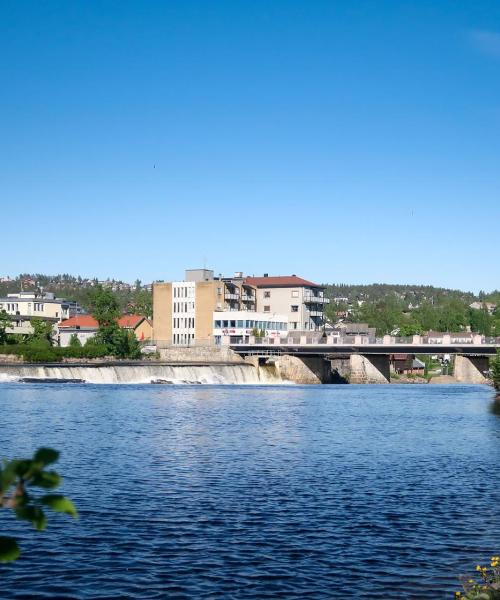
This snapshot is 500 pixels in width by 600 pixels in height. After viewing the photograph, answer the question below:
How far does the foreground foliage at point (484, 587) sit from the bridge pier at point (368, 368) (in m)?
116

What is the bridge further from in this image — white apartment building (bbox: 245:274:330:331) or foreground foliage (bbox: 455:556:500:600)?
foreground foliage (bbox: 455:556:500:600)

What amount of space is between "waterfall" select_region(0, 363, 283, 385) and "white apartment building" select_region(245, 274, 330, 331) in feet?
101

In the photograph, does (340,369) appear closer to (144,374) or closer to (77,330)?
(144,374)

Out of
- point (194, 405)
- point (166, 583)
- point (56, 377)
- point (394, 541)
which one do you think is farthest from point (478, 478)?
point (56, 377)

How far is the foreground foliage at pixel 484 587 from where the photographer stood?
497 inches

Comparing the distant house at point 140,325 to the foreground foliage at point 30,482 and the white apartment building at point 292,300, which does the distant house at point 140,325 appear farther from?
the foreground foliage at point 30,482

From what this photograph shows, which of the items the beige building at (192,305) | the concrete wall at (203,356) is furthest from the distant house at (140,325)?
the concrete wall at (203,356)

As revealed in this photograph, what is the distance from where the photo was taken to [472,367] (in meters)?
143

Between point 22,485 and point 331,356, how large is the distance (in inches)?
5570

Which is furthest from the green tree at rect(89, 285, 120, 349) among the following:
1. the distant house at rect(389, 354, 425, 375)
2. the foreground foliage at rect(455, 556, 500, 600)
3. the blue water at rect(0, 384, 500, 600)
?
the foreground foliage at rect(455, 556, 500, 600)

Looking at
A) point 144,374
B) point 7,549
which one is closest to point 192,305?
point 144,374

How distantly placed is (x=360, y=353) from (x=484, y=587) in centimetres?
11965

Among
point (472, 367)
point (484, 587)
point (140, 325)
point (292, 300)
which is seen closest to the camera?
point (484, 587)

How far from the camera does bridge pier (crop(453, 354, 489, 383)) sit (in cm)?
14271
